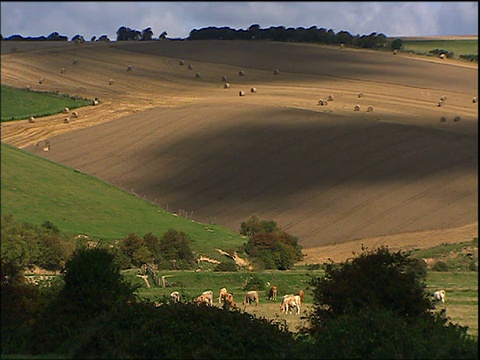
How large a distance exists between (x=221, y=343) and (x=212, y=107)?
2565 cm

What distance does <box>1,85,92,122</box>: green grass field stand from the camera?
70.6ft

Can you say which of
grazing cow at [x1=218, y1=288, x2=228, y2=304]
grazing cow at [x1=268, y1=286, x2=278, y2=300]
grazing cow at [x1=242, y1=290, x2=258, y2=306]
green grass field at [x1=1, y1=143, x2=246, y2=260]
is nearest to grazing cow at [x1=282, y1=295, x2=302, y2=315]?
grazing cow at [x1=242, y1=290, x2=258, y2=306]

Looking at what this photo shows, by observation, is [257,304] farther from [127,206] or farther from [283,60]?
[283,60]

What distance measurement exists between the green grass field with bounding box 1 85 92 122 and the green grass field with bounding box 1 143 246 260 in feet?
4.30

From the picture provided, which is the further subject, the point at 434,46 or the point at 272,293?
the point at 434,46

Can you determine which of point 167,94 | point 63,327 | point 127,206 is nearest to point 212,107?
point 167,94

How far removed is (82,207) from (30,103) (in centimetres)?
446

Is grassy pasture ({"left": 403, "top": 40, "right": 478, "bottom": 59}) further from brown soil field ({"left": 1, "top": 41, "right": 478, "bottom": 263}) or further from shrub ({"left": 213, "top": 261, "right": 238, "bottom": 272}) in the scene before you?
shrub ({"left": 213, "top": 261, "right": 238, "bottom": 272})

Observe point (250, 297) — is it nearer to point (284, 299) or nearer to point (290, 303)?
point (284, 299)

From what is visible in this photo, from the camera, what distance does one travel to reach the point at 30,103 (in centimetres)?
2480

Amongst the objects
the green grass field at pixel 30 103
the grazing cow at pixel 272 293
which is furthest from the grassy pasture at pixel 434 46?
the grazing cow at pixel 272 293

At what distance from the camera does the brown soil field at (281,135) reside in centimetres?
2906

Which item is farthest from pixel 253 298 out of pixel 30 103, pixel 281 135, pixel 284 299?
pixel 281 135

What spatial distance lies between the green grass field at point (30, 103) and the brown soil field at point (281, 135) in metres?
0.37
